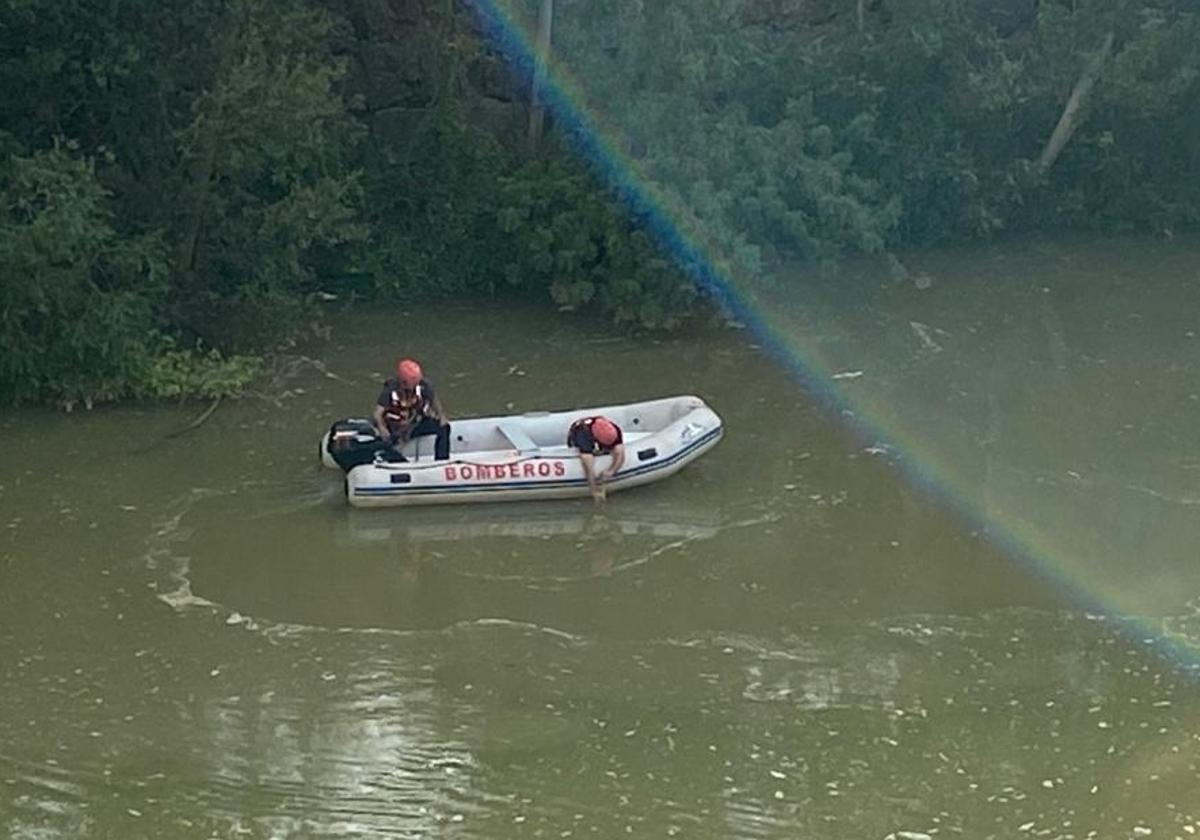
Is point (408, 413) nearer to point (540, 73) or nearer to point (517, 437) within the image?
point (517, 437)

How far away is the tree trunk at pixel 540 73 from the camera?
14945 millimetres

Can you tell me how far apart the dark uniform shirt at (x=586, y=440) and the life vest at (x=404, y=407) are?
0.94 metres

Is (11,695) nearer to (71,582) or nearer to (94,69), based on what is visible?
(71,582)

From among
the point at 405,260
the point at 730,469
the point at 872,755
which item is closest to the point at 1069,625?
the point at 872,755

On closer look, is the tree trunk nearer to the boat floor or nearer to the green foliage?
the green foliage

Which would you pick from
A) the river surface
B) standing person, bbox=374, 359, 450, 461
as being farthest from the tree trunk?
standing person, bbox=374, 359, 450, 461

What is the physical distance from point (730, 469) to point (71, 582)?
13.2 feet

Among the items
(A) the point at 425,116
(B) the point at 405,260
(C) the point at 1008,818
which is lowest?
(C) the point at 1008,818

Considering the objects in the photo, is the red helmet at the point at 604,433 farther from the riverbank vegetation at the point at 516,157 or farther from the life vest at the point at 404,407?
the riverbank vegetation at the point at 516,157

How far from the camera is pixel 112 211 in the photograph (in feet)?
40.5

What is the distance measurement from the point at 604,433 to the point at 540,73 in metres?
6.15

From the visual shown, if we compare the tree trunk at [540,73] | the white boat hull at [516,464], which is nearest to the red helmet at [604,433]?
the white boat hull at [516,464]

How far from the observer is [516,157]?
52.1ft

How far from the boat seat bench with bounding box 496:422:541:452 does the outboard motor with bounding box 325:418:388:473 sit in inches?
31.9
